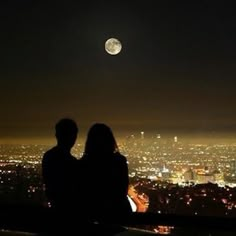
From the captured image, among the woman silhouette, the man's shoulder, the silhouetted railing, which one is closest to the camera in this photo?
the silhouetted railing

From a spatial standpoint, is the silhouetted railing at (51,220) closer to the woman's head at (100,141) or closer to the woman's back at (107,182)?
the woman's back at (107,182)

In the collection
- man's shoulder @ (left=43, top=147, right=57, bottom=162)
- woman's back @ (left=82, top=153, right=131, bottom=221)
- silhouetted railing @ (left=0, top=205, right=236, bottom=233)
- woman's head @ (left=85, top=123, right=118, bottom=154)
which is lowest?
silhouetted railing @ (left=0, top=205, right=236, bottom=233)

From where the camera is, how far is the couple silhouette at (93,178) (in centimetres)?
339

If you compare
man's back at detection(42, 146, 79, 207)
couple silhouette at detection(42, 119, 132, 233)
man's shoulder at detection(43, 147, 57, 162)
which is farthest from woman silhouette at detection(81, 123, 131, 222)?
man's shoulder at detection(43, 147, 57, 162)

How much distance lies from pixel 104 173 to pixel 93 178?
0.30 ft

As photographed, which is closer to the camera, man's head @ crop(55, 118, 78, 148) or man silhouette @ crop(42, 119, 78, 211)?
man silhouette @ crop(42, 119, 78, 211)

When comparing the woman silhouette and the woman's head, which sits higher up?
the woman's head

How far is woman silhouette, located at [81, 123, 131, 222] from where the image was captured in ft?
11.1

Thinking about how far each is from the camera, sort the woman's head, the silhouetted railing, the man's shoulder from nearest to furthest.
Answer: the silhouetted railing → the woman's head → the man's shoulder

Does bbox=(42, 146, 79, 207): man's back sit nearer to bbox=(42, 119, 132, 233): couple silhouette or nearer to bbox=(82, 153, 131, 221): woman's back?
bbox=(42, 119, 132, 233): couple silhouette

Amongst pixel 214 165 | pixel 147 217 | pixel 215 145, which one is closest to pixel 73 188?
pixel 147 217

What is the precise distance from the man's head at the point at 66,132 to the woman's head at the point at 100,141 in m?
0.23

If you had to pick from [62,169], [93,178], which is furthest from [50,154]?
[93,178]

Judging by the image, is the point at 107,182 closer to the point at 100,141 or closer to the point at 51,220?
the point at 100,141
